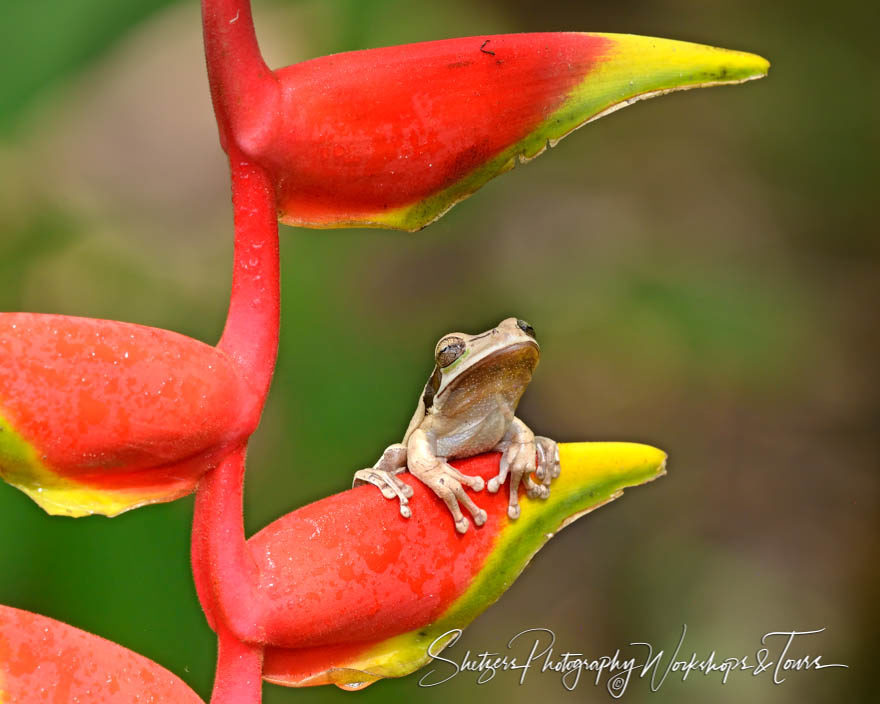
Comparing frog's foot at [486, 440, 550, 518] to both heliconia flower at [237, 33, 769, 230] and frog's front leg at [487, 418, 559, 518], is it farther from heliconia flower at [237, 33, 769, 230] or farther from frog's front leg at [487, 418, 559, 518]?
heliconia flower at [237, 33, 769, 230]

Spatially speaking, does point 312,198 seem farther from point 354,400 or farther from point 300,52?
point 300,52

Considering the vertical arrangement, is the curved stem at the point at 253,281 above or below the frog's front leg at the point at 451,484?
above

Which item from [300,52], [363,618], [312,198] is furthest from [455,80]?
Answer: [300,52]

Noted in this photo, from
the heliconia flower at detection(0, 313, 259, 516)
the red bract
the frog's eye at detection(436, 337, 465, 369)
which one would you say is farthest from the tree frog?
the heliconia flower at detection(0, 313, 259, 516)

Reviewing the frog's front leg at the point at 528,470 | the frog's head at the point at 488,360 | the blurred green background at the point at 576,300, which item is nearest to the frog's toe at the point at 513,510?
the frog's front leg at the point at 528,470

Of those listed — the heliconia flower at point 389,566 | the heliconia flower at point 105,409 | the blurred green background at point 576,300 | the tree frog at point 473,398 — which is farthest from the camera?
the blurred green background at point 576,300

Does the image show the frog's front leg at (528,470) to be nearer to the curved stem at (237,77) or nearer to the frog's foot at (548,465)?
the frog's foot at (548,465)
